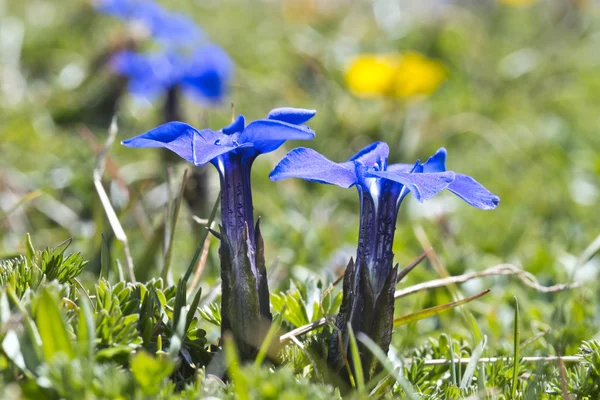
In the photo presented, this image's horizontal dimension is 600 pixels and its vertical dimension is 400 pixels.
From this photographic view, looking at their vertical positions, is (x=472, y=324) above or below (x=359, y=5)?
below

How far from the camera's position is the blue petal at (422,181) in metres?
1.14

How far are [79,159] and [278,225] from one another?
991 millimetres

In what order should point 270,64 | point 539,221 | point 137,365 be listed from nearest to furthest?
1. point 137,365
2. point 539,221
3. point 270,64

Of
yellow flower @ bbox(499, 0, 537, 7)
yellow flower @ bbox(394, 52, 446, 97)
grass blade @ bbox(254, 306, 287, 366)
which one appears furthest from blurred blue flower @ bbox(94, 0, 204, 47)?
yellow flower @ bbox(499, 0, 537, 7)

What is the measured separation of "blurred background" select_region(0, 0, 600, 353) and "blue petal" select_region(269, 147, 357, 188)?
0.42 meters

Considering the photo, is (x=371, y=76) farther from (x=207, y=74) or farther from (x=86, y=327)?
(x=86, y=327)

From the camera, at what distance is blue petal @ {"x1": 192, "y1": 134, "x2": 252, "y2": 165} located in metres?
1.12

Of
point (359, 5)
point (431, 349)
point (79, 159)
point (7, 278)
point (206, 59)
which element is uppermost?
point (359, 5)

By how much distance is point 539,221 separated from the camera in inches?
112

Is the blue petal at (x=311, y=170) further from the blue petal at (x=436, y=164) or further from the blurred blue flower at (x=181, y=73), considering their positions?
the blurred blue flower at (x=181, y=73)

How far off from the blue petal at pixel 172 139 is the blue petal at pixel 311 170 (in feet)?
0.52

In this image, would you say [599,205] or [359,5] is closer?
[599,205]

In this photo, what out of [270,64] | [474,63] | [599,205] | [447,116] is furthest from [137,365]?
[474,63]

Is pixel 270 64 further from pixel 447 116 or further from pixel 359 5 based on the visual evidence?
pixel 359 5
